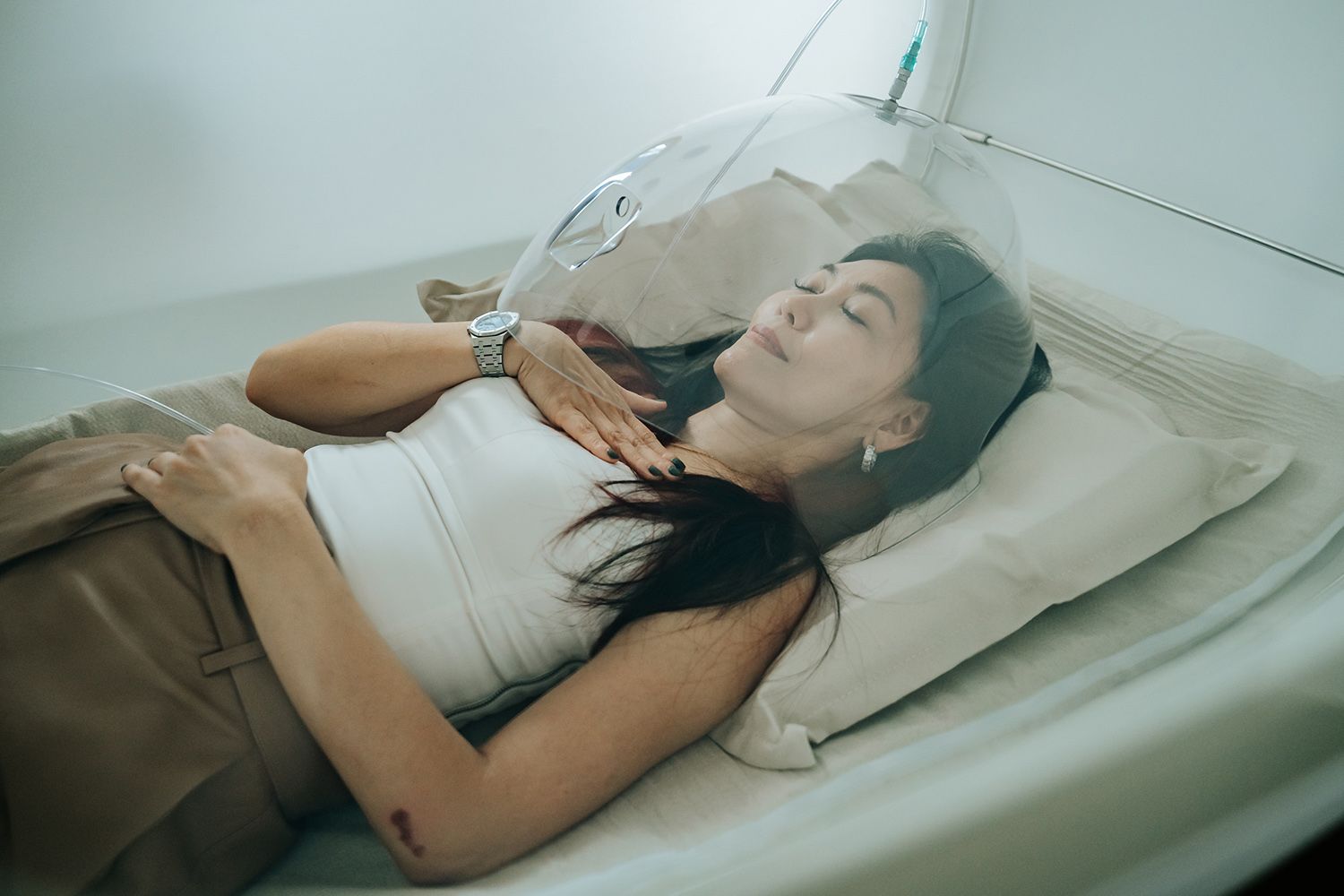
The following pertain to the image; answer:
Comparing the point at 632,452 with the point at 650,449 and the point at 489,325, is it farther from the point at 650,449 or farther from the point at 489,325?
the point at 489,325

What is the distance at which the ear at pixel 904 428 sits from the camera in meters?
0.80

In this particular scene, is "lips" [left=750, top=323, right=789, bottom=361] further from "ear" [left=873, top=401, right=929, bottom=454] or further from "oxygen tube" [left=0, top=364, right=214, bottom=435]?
"oxygen tube" [left=0, top=364, right=214, bottom=435]

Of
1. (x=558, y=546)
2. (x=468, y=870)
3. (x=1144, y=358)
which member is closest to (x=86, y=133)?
(x=558, y=546)

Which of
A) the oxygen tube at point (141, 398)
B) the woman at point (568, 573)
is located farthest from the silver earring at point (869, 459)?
the oxygen tube at point (141, 398)

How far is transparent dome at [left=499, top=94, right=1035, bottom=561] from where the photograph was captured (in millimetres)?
771

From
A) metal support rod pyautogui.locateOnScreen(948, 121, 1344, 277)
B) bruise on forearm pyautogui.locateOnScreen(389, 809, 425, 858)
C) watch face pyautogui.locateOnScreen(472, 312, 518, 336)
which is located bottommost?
bruise on forearm pyautogui.locateOnScreen(389, 809, 425, 858)

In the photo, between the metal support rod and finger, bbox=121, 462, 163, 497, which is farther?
the metal support rod

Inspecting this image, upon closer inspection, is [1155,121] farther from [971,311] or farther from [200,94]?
[200,94]

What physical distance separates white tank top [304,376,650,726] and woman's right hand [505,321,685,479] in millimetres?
31

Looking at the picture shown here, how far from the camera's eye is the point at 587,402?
0.96 metres

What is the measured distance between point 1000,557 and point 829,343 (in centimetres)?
28

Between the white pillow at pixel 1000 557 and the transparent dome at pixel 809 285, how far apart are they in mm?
62

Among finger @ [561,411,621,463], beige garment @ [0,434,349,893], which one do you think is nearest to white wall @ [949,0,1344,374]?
finger @ [561,411,621,463]

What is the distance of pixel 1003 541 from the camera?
2.84 feet
